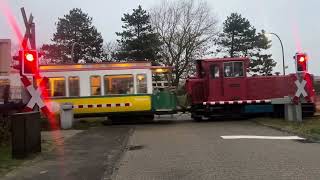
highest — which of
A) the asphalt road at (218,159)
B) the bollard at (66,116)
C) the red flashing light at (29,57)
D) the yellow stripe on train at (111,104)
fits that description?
the red flashing light at (29,57)

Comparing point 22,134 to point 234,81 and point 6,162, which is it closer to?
point 6,162

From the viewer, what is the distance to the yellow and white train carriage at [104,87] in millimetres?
28281

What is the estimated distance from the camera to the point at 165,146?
16750 millimetres

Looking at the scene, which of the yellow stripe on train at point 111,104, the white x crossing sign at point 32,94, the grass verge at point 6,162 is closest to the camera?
the grass verge at point 6,162

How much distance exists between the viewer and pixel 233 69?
29.8 m

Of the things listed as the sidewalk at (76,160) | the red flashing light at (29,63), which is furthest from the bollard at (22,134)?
the red flashing light at (29,63)

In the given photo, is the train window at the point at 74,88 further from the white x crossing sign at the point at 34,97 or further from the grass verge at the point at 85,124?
the white x crossing sign at the point at 34,97

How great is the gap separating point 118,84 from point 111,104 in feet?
3.49

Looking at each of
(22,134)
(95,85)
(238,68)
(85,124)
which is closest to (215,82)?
(238,68)

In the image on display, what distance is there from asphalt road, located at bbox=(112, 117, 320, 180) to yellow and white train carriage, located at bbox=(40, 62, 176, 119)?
9337 millimetres

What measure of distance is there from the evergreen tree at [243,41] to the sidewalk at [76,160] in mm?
70251

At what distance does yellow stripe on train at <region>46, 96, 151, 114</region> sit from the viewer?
28.2 meters

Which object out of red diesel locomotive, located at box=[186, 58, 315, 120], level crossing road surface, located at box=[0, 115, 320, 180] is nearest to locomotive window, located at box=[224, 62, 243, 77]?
red diesel locomotive, located at box=[186, 58, 315, 120]

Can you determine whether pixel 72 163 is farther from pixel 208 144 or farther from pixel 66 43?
pixel 66 43
